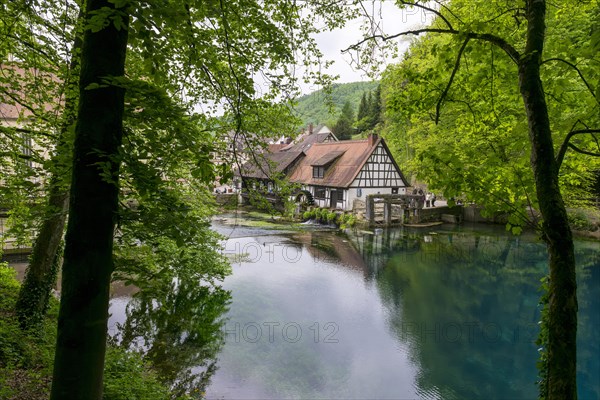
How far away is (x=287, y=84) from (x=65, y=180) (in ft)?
7.38

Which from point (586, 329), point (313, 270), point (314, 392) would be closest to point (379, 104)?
point (313, 270)

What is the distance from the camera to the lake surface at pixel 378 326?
8.59 metres

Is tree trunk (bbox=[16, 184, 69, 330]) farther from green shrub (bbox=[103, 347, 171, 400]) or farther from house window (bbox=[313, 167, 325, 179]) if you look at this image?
house window (bbox=[313, 167, 325, 179])

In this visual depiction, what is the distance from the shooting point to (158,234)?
9.52ft

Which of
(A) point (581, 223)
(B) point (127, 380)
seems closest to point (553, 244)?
(B) point (127, 380)

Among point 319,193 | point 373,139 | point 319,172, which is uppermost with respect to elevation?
point 373,139

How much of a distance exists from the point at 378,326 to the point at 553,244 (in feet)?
31.8

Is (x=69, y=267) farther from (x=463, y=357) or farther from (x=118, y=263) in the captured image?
(x=463, y=357)

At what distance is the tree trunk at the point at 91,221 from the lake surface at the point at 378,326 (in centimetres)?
232

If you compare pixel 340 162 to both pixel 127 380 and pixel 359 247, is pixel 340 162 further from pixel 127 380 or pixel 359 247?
pixel 127 380

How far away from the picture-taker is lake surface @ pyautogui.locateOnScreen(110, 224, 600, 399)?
8.59 m

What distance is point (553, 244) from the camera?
2646 mm

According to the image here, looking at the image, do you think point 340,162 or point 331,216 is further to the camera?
point 340,162

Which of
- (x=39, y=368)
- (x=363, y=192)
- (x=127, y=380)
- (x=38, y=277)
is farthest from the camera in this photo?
(x=363, y=192)
